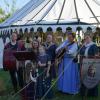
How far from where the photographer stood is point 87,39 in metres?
10.9

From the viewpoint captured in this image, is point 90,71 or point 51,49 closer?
point 90,71

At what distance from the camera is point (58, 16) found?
1043 centimetres

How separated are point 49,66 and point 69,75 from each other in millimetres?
1156

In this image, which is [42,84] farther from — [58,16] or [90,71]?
[58,16]

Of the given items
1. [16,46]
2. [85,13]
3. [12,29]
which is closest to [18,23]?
[12,29]

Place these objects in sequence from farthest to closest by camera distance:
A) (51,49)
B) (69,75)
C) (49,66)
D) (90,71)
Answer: (69,75)
(51,49)
(49,66)
(90,71)

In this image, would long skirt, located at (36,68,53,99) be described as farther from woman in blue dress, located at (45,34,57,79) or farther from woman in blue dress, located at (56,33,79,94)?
woman in blue dress, located at (56,33,79,94)

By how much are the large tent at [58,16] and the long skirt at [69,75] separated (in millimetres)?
1338

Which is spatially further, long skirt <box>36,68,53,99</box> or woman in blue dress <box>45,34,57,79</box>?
woman in blue dress <box>45,34,57,79</box>

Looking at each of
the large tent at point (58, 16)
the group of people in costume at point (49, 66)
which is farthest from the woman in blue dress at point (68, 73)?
the large tent at point (58, 16)

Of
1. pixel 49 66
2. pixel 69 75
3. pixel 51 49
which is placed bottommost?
pixel 69 75

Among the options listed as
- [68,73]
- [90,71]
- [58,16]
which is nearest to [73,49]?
[68,73]

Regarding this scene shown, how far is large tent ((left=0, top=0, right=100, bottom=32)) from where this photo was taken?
32.7ft

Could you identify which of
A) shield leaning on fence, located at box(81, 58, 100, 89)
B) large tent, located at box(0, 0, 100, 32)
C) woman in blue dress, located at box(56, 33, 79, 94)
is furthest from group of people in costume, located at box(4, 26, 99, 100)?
shield leaning on fence, located at box(81, 58, 100, 89)
